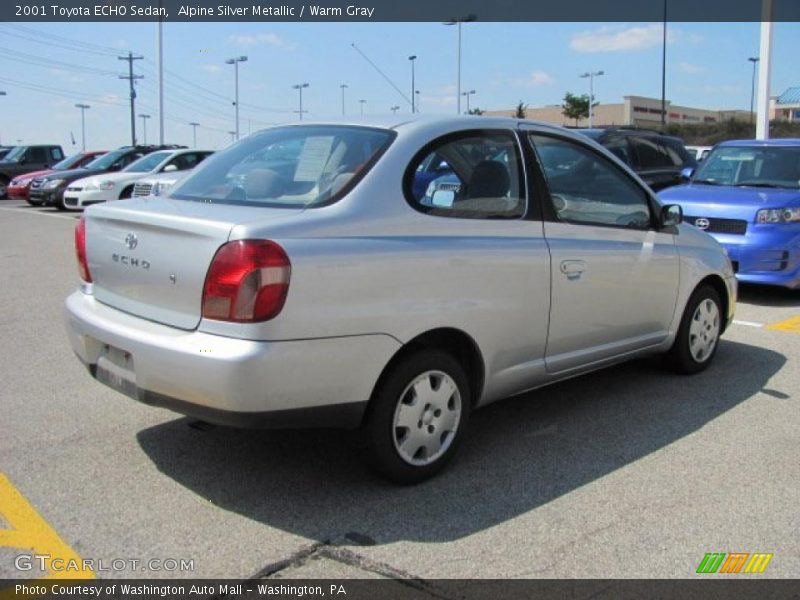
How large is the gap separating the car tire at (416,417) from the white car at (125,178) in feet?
48.6

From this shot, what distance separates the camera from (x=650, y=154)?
12.6m

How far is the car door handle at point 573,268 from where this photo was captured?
4307 millimetres

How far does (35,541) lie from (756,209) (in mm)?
7531

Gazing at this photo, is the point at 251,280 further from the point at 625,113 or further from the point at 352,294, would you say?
the point at 625,113

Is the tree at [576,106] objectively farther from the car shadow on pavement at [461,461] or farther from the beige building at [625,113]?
the car shadow on pavement at [461,461]

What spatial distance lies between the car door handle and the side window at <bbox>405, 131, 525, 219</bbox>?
1.27 feet

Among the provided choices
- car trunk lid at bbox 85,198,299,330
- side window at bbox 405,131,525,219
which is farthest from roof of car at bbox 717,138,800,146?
car trunk lid at bbox 85,198,299,330

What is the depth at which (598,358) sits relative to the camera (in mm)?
4695

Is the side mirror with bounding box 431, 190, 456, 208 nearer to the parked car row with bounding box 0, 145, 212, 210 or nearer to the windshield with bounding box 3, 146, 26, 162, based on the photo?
the parked car row with bounding box 0, 145, 212, 210

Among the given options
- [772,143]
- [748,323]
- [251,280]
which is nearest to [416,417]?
[251,280]

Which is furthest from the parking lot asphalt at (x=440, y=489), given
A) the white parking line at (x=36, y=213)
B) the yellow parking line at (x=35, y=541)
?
the white parking line at (x=36, y=213)

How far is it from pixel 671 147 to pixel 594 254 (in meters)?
9.55

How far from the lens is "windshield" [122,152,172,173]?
1883cm
